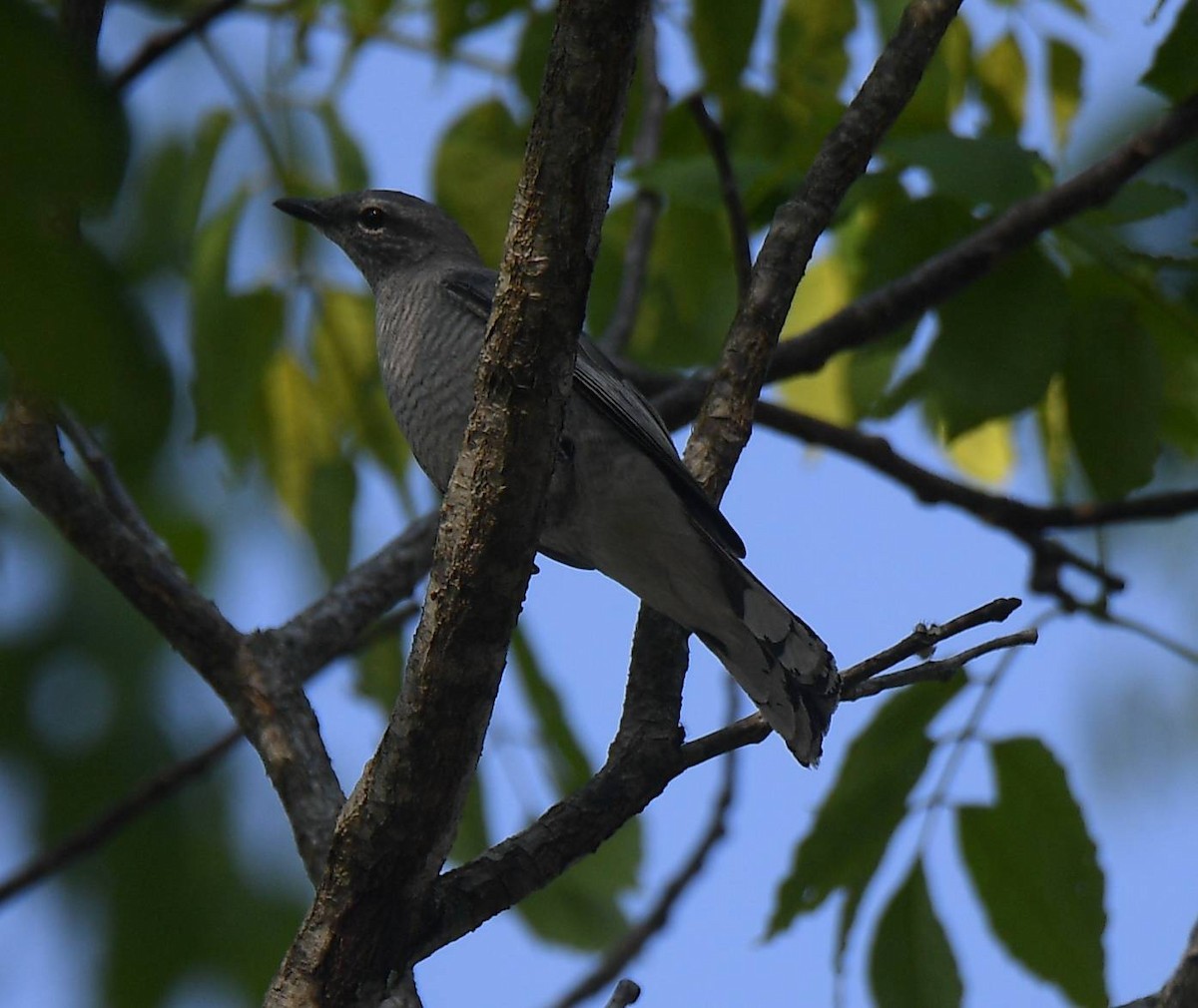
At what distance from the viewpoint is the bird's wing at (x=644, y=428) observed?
392 cm

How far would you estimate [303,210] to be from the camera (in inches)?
214

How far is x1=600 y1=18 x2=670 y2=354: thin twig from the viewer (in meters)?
5.80

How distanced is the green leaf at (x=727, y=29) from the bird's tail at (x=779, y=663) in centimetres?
157

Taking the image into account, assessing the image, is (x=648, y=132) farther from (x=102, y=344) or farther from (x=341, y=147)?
(x=102, y=344)

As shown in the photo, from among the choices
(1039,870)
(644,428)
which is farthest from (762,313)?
(1039,870)

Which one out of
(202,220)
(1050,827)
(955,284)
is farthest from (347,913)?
(202,220)

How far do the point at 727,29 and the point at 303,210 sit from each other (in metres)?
1.80

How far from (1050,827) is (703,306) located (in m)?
2.87

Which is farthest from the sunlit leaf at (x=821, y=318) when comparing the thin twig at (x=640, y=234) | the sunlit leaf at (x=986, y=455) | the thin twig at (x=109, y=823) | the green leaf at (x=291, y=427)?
the thin twig at (x=109, y=823)

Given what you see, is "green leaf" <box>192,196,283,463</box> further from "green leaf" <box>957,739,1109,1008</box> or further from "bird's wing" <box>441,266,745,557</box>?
"green leaf" <box>957,739,1109,1008</box>

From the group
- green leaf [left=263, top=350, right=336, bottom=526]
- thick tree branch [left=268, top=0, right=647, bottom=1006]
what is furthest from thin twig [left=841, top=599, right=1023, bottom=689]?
green leaf [left=263, top=350, right=336, bottom=526]

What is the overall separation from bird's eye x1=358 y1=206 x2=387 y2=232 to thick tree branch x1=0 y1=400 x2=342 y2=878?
1.88 meters

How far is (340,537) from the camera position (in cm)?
495

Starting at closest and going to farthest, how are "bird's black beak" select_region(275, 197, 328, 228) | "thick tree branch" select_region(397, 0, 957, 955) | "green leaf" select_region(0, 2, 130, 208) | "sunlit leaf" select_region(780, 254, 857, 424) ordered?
1. "green leaf" select_region(0, 2, 130, 208)
2. "thick tree branch" select_region(397, 0, 957, 955)
3. "bird's black beak" select_region(275, 197, 328, 228)
4. "sunlit leaf" select_region(780, 254, 857, 424)
